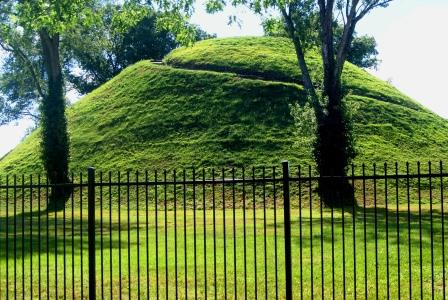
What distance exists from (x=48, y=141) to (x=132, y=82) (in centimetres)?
1440

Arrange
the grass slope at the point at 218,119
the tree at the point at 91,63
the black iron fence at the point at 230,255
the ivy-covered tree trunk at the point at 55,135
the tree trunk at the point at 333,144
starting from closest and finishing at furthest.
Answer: the black iron fence at the point at 230,255, the tree trunk at the point at 333,144, the ivy-covered tree trunk at the point at 55,135, the grass slope at the point at 218,119, the tree at the point at 91,63

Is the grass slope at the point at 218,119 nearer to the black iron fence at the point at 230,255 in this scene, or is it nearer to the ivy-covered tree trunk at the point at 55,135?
the ivy-covered tree trunk at the point at 55,135

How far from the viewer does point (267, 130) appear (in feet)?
107

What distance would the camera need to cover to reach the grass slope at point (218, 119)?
3053cm

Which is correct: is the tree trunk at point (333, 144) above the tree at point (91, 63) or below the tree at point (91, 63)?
below

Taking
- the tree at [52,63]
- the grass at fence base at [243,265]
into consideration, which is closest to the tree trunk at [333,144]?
the grass at fence base at [243,265]

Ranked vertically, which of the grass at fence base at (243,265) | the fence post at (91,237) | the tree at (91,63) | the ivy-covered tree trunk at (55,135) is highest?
the tree at (91,63)

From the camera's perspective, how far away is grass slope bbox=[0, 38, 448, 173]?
3053 cm

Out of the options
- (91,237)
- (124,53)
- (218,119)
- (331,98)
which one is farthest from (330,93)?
(124,53)

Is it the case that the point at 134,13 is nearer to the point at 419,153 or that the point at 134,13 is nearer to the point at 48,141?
the point at 48,141

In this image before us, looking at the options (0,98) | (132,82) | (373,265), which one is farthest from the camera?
(0,98)

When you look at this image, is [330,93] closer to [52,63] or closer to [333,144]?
[333,144]

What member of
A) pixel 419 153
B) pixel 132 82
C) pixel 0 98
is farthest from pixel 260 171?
pixel 0 98

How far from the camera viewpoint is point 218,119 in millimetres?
34094
